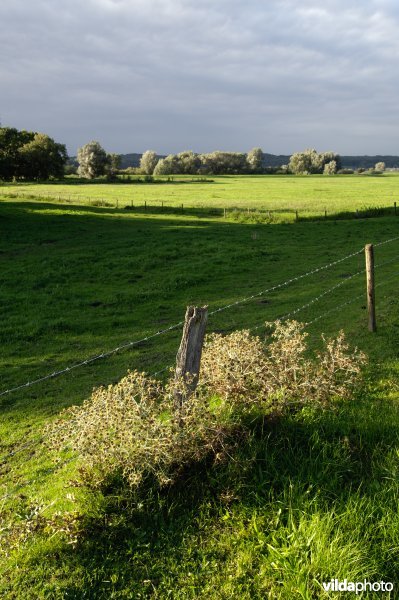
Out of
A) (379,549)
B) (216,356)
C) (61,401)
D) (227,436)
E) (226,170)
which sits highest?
(226,170)

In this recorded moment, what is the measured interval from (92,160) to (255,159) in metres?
68.0

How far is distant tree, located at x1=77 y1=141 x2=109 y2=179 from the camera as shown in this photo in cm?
12238

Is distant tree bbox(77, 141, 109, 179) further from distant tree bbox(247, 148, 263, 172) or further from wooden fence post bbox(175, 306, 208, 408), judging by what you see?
wooden fence post bbox(175, 306, 208, 408)

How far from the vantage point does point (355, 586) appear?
4.46 meters

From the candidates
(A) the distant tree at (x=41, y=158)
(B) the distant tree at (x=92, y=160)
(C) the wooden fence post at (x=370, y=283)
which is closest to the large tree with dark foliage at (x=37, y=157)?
(A) the distant tree at (x=41, y=158)

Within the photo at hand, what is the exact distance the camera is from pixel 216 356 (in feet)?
23.4

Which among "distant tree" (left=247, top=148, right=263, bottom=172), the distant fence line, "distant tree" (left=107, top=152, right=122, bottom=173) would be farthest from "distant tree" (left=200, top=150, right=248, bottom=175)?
the distant fence line

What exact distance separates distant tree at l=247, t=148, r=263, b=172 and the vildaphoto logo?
169 meters

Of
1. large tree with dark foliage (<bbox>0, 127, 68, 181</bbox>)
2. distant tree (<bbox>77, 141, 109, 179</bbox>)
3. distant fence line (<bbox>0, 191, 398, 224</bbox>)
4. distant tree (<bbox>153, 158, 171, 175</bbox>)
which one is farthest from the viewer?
distant tree (<bbox>153, 158, 171, 175</bbox>)

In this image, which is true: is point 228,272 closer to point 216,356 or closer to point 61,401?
point 61,401

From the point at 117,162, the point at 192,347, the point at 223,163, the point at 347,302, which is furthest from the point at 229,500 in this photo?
the point at 223,163

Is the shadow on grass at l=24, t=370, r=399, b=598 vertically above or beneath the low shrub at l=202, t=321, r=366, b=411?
beneath

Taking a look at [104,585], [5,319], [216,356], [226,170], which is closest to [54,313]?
[5,319]

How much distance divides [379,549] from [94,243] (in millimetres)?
34313
